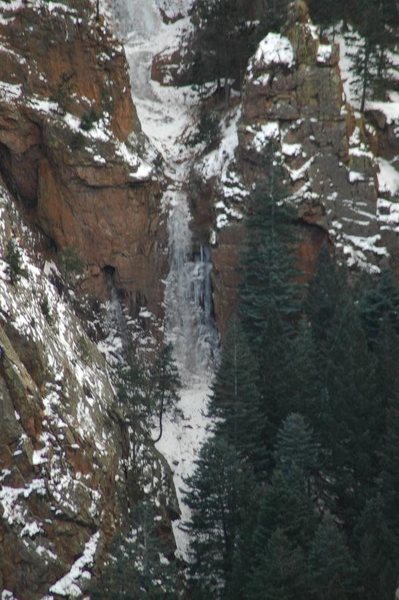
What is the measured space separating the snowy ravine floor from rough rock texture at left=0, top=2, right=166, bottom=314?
160cm

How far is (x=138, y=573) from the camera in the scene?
28.5 metres

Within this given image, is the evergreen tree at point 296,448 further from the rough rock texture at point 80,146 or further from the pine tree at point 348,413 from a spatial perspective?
the rough rock texture at point 80,146

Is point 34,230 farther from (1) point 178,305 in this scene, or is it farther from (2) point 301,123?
(2) point 301,123

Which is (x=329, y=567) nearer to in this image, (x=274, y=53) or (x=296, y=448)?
(x=296, y=448)

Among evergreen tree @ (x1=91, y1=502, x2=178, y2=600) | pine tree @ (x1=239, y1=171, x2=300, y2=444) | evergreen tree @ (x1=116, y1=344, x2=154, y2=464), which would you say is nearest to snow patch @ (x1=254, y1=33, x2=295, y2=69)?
pine tree @ (x1=239, y1=171, x2=300, y2=444)

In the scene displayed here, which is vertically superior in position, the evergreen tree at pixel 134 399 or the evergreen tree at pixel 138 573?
the evergreen tree at pixel 134 399

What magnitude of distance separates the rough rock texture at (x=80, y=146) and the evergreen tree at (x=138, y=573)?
20.5 m

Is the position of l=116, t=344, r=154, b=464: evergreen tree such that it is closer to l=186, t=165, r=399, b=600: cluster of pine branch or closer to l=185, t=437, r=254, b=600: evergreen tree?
l=186, t=165, r=399, b=600: cluster of pine branch

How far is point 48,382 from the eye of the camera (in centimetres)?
3180

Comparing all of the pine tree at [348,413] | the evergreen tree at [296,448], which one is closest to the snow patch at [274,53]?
the pine tree at [348,413]

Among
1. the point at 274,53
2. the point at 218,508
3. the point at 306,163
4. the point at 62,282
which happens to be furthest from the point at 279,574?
the point at 274,53

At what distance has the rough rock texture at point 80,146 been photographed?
1810 inches

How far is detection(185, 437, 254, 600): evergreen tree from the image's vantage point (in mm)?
32406

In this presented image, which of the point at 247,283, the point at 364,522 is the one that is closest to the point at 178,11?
the point at 247,283
